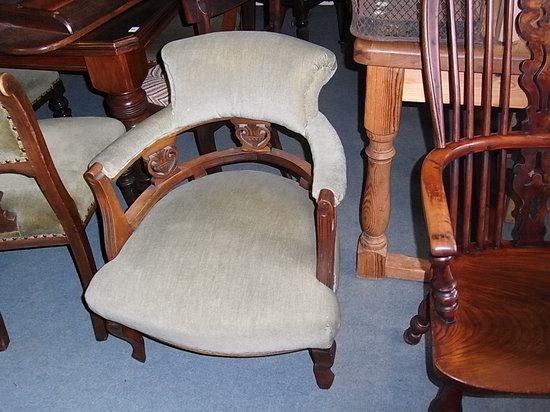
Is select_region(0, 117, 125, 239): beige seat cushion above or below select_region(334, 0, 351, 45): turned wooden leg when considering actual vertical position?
above

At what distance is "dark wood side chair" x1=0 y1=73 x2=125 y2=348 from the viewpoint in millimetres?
1293

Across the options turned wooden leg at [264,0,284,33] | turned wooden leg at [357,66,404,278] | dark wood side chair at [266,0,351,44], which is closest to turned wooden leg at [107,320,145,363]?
turned wooden leg at [357,66,404,278]

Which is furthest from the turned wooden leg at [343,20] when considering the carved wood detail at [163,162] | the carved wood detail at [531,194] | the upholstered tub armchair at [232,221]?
the carved wood detail at [531,194]

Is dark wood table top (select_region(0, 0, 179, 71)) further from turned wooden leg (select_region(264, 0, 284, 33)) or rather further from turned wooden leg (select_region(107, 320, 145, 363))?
turned wooden leg (select_region(264, 0, 284, 33))

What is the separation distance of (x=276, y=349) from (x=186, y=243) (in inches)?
13.0

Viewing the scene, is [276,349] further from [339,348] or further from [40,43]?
[40,43]

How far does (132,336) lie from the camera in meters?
1.57

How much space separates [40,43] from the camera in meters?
1.47

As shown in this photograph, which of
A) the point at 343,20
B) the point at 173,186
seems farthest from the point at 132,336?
the point at 343,20

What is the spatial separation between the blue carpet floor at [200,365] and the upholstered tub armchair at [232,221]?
0.14 meters

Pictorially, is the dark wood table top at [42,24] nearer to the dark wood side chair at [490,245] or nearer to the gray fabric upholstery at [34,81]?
the gray fabric upholstery at [34,81]

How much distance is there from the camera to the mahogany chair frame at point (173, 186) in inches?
50.0

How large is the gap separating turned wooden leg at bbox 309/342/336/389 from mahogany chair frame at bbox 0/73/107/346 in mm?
689

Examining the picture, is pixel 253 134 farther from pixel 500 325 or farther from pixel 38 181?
pixel 500 325
